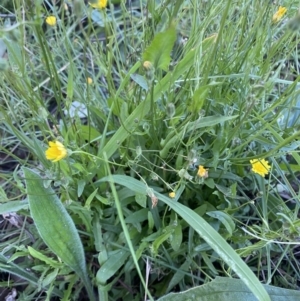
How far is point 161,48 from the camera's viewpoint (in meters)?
0.49

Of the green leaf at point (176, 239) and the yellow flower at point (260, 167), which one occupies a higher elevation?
the yellow flower at point (260, 167)

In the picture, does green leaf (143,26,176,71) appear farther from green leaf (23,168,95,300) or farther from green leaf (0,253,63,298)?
green leaf (0,253,63,298)

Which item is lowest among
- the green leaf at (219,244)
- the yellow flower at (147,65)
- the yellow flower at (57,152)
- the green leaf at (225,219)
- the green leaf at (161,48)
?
the green leaf at (225,219)

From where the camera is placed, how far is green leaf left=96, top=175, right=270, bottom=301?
1.72 ft

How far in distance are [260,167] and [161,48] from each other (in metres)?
0.27

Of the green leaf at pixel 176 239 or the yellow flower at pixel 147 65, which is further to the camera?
the green leaf at pixel 176 239

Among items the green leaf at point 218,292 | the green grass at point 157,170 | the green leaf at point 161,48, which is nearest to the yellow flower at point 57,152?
the green grass at point 157,170

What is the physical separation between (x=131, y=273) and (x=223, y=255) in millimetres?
242

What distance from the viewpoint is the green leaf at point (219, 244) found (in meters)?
0.52

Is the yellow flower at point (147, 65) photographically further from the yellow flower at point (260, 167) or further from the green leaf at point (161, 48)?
the yellow flower at point (260, 167)

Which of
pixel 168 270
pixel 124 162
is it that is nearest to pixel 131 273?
pixel 168 270

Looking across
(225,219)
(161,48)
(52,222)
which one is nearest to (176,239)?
(225,219)

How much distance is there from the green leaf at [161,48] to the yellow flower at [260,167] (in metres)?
0.22

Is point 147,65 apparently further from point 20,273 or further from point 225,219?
point 20,273
